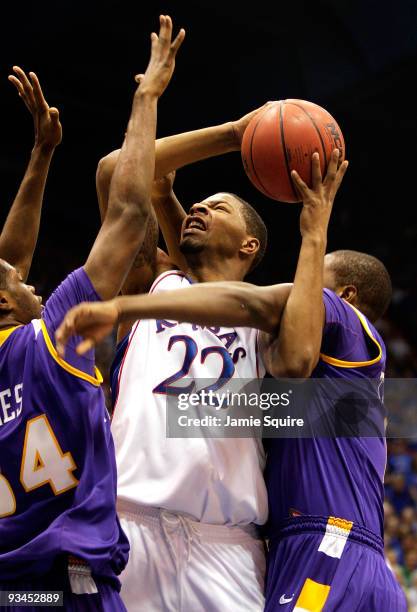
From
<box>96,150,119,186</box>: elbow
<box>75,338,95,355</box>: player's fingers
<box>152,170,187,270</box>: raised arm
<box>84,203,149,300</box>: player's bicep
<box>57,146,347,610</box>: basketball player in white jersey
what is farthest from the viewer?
<box>152,170,187,270</box>: raised arm

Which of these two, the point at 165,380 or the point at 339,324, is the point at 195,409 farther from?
the point at 339,324

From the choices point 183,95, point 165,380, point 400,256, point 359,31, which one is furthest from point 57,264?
point 165,380

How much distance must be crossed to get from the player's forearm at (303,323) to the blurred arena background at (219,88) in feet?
22.4

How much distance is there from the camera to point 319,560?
3.17 metres

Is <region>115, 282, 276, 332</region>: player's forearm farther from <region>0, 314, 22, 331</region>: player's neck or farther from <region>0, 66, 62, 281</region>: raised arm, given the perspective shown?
<region>0, 66, 62, 281</region>: raised arm

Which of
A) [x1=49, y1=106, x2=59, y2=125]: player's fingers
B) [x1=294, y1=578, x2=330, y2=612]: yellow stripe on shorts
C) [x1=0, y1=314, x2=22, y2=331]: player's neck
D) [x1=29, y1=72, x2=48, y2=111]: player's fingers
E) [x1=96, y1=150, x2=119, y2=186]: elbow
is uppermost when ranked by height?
[x1=29, y1=72, x2=48, y2=111]: player's fingers

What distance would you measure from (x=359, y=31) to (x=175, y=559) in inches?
302

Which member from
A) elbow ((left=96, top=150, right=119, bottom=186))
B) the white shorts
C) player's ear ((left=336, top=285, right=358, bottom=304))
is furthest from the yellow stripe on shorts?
elbow ((left=96, top=150, right=119, bottom=186))

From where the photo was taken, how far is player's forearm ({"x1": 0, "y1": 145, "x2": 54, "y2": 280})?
389cm

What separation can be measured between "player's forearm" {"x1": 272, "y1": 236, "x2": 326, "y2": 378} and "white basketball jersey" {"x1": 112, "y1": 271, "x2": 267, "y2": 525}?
1.35 feet

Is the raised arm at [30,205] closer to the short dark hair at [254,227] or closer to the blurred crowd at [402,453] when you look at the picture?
the short dark hair at [254,227]

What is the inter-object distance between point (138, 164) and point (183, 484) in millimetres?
1144

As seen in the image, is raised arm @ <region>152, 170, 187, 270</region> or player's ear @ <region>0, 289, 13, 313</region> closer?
player's ear @ <region>0, 289, 13, 313</region>

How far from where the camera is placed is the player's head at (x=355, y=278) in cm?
377
